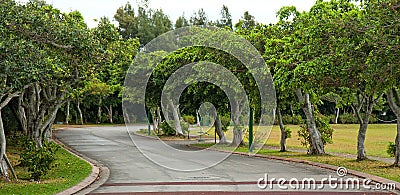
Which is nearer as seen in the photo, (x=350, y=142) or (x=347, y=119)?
(x=350, y=142)

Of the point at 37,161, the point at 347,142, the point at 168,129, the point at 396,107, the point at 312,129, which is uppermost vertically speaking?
the point at 396,107

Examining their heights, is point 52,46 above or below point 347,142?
above

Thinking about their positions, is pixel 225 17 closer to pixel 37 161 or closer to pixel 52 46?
pixel 52 46

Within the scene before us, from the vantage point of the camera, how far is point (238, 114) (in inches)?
1111

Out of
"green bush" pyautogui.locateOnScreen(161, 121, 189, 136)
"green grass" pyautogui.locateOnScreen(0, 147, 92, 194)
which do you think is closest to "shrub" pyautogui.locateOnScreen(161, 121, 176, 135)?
"green bush" pyautogui.locateOnScreen(161, 121, 189, 136)

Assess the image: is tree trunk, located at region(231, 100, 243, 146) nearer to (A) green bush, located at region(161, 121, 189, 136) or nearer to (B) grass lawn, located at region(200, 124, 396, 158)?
(B) grass lawn, located at region(200, 124, 396, 158)

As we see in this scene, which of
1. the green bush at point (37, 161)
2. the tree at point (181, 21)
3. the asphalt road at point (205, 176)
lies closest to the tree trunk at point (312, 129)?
the asphalt road at point (205, 176)

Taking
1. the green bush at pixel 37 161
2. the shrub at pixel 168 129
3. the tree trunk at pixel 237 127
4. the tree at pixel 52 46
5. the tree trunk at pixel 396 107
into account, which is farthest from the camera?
the shrub at pixel 168 129

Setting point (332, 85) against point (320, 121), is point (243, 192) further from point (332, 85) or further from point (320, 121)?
point (320, 121)

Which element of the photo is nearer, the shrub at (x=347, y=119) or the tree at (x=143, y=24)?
the shrub at (x=347, y=119)

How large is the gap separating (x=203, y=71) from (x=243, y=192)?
12.7 metres

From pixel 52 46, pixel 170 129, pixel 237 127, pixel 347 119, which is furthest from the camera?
pixel 347 119

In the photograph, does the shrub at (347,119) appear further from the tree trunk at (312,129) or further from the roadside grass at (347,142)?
the tree trunk at (312,129)

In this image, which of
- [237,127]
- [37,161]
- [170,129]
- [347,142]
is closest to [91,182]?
[37,161]
